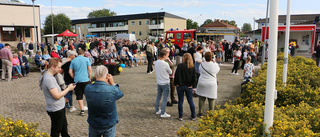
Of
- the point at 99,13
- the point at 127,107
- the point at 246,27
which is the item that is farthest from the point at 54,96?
the point at 246,27

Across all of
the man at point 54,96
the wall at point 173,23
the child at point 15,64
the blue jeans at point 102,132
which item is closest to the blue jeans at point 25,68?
the child at point 15,64

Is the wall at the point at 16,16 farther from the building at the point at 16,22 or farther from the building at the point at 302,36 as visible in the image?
the building at the point at 302,36

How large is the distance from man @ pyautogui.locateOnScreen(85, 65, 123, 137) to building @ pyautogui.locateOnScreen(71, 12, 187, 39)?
54.5 m

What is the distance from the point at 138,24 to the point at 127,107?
60.3 m

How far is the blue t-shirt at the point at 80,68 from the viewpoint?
6.43 meters

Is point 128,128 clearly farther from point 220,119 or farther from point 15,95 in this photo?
point 15,95

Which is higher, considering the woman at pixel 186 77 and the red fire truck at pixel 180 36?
the red fire truck at pixel 180 36

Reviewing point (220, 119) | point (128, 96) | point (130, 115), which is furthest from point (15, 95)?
point (220, 119)

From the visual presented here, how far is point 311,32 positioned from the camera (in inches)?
906

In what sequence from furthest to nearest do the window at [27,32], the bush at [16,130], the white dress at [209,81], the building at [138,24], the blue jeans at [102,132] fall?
the building at [138,24] → the window at [27,32] → the white dress at [209,81] → the blue jeans at [102,132] → the bush at [16,130]

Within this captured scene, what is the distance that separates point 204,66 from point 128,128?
242cm

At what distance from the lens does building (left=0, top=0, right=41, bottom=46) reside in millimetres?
29544

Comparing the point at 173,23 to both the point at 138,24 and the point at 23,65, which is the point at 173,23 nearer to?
the point at 138,24

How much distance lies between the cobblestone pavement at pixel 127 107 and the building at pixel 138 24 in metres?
47.4
